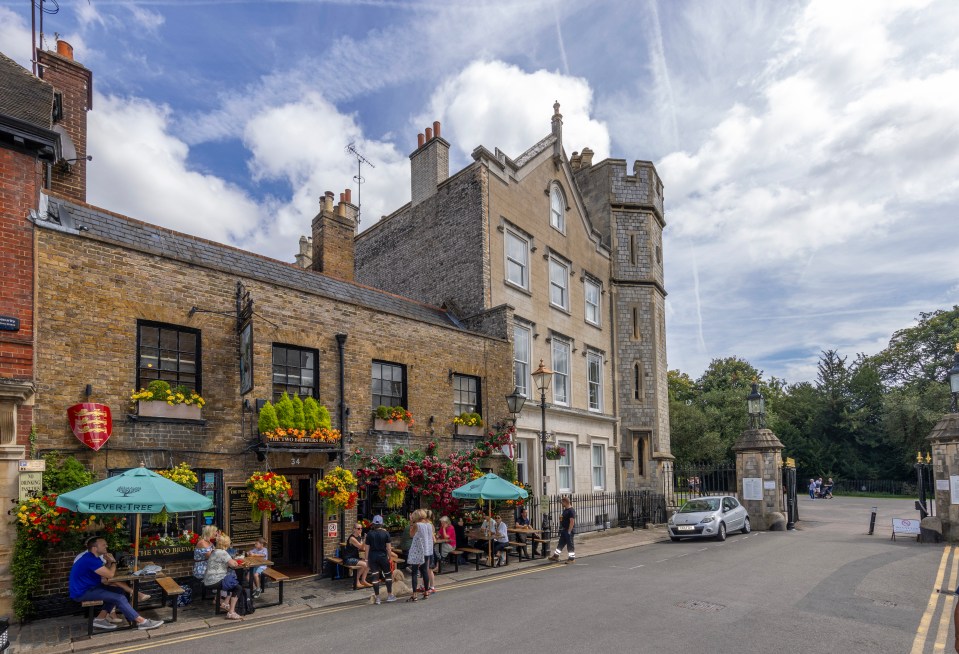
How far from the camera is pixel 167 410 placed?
1202cm

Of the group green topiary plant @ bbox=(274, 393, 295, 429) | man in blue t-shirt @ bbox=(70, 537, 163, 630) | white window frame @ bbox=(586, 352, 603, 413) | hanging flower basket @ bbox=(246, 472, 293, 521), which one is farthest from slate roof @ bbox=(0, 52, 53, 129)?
white window frame @ bbox=(586, 352, 603, 413)

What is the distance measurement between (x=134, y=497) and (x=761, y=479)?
74.5 ft

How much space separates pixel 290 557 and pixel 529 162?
16.7 m

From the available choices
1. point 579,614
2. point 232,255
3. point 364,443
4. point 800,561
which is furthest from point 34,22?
point 800,561

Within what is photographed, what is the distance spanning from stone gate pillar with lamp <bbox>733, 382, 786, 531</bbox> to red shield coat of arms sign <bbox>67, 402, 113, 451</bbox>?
22.9 meters

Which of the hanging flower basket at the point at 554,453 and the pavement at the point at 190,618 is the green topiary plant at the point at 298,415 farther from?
the hanging flower basket at the point at 554,453

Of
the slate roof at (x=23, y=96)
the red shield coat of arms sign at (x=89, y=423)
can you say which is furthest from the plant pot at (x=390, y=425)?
the slate roof at (x=23, y=96)

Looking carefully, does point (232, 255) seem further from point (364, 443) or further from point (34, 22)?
point (34, 22)

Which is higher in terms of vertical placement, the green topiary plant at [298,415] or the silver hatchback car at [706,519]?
the green topiary plant at [298,415]

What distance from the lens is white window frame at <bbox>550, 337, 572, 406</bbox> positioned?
25141 mm

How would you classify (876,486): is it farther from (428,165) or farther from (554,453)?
(428,165)

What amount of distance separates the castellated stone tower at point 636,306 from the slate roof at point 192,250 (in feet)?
45.7

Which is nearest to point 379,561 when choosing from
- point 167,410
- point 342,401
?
point 342,401

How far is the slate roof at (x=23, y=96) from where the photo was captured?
11539 mm
